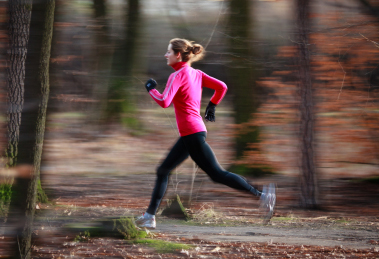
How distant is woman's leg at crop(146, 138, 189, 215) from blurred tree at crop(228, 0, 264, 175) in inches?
176

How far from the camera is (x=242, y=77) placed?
9117mm

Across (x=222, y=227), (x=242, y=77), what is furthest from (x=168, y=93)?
(x=242, y=77)

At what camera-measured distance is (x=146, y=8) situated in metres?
10.0

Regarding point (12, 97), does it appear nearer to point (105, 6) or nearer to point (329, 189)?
point (105, 6)

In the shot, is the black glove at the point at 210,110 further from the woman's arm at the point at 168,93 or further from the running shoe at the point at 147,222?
the running shoe at the point at 147,222

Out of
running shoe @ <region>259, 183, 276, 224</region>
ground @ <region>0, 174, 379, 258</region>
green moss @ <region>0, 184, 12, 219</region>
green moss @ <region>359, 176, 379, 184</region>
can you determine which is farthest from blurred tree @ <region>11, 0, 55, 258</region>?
green moss @ <region>359, 176, 379, 184</region>

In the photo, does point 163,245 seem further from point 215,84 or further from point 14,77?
point 14,77

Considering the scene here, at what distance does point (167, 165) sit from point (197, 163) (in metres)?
0.35

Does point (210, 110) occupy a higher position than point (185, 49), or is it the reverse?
point (185, 49)

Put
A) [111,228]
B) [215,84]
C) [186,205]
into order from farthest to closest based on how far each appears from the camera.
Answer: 1. [186,205]
2. [111,228]
3. [215,84]

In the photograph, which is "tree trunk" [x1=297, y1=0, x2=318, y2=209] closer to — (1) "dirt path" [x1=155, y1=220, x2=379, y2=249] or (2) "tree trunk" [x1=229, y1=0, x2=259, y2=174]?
(2) "tree trunk" [x1=229, y1=0, x2=259, y2=174]

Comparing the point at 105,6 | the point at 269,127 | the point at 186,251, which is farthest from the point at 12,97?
the point at 269,127

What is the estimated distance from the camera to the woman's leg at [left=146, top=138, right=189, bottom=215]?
4.59 m

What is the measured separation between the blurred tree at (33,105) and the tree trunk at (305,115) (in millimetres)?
5174
